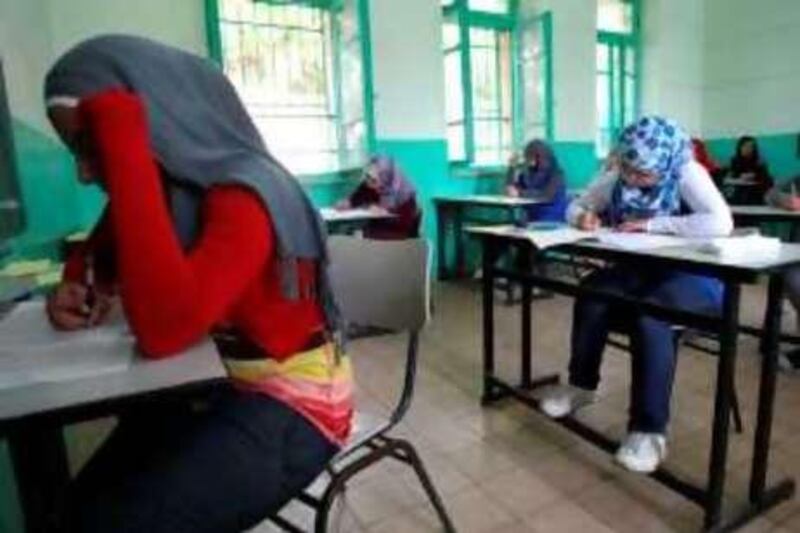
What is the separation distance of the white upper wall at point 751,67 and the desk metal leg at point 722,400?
18.7ft

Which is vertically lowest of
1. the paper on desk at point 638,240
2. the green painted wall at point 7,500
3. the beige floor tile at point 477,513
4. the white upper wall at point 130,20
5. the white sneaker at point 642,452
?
the beige floor tile at point 477,513

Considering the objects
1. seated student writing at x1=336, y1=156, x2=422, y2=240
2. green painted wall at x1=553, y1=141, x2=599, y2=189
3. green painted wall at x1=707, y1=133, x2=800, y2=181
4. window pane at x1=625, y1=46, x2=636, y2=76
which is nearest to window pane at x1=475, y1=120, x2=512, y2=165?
green painted wall at x1=553, y1=141, x2=599, y2=189

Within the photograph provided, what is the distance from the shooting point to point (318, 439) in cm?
100

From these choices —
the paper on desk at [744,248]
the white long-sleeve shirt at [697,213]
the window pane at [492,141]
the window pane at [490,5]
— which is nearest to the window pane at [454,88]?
the window pane at [492,141]

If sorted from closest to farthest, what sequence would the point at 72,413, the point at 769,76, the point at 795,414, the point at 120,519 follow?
the point at 72,413
the point at 120,519
the point at 795,414
the point at 769,76

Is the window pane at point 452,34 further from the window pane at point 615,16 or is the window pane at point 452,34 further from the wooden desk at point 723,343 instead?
the wooden desk at point 723,343

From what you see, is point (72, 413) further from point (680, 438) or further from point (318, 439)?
point (680, 438)

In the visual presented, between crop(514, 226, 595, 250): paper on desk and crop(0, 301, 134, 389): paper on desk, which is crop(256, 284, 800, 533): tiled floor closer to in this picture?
crop(514, 226, 595, 250): paper on desk

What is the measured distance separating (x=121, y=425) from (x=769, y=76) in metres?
6.97

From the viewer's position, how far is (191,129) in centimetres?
89

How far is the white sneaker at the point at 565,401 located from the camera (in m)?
2.07

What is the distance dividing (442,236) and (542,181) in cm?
97

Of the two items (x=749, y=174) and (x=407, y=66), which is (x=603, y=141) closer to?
(x=749, y=174)

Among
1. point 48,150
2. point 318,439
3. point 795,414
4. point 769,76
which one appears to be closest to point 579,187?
point 769,76
